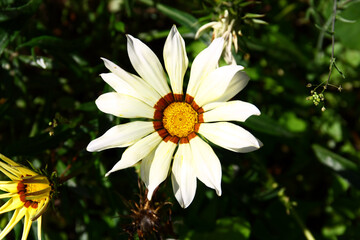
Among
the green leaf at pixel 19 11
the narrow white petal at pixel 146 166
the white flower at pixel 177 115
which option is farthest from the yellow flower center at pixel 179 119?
the green leaf at pixel 19 11

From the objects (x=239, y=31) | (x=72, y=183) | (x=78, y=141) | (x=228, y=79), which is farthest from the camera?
(x=78, y=141)

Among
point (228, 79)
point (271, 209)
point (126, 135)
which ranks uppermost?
point (228, 79)

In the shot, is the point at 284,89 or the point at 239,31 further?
the point at 284,89

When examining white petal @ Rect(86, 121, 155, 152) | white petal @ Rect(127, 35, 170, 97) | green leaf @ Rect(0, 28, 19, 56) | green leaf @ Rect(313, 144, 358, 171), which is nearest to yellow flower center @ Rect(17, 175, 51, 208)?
white petal @ Rect(86, 121, 155, 152)

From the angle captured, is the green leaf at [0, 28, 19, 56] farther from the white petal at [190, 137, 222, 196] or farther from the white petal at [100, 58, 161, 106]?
the white petal at [190, 137, 222, 196]

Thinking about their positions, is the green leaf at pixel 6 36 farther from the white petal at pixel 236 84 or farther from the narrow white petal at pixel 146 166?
the white petal at pixel 236 84

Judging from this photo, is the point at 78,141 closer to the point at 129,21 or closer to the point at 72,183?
the point at 72,183

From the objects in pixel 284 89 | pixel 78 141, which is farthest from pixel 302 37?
pixel 78 141
